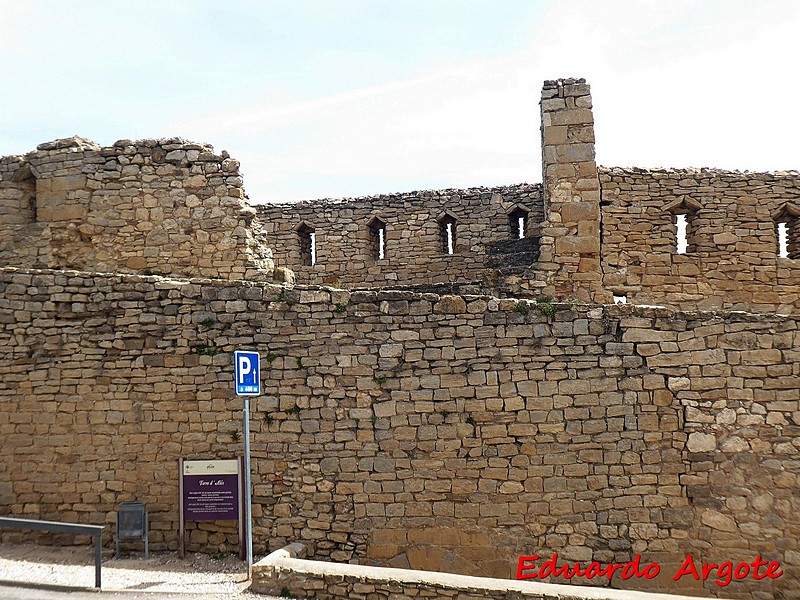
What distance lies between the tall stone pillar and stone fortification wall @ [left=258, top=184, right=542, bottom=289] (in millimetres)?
2072

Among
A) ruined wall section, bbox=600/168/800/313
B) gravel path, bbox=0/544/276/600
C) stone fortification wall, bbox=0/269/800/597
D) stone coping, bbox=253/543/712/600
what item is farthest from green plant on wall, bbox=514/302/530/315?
ruined wall section, bbox=600/168/800/313

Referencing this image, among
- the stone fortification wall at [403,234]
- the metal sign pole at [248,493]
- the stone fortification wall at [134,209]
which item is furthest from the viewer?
the stone fortification wall at [403,234]

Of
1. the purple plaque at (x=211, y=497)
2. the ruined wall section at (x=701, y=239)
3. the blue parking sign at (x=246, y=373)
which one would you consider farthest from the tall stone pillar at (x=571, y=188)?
the purple plaque at (x=211, y=497)

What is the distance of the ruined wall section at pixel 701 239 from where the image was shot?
43.2 ft

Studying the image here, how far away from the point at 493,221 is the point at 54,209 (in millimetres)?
8212

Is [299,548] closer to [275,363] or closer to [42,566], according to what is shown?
[275,363]

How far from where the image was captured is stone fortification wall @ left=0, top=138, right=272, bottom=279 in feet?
38.0

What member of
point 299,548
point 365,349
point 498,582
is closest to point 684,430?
point 498,582

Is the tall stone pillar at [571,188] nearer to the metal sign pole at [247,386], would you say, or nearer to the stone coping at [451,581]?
the stone coping at [451,581]

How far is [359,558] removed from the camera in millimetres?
8820

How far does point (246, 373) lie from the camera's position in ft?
26.6

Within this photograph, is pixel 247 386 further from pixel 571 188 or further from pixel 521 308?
pixel 571 188

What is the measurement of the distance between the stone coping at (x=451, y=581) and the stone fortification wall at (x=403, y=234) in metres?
7.76

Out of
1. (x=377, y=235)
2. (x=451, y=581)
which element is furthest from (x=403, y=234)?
(x=451, y=581)
